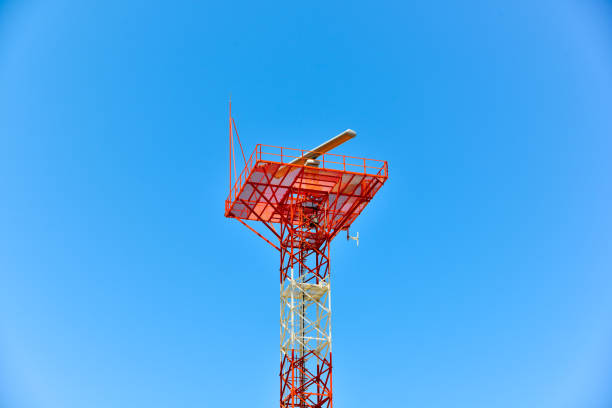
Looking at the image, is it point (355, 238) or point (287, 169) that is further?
point (355, 238)

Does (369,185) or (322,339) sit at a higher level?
(369,185)

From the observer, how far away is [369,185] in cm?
6762

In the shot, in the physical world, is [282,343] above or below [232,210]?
below

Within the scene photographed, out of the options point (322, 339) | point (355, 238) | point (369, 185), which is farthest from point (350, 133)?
point (322, 339)

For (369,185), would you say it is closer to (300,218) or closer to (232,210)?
(300,218)

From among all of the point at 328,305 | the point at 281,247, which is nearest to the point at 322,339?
the point at 328,305

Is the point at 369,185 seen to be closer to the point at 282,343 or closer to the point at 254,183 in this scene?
the point at 254,183

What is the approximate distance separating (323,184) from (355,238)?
6112mm

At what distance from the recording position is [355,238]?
7144cm

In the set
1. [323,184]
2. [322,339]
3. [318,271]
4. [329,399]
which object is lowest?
[329,399]

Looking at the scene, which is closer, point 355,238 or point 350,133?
point 350,133

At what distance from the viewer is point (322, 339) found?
66438 mm

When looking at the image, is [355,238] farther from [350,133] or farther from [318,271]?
[350,133]

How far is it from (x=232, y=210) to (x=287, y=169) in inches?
292
